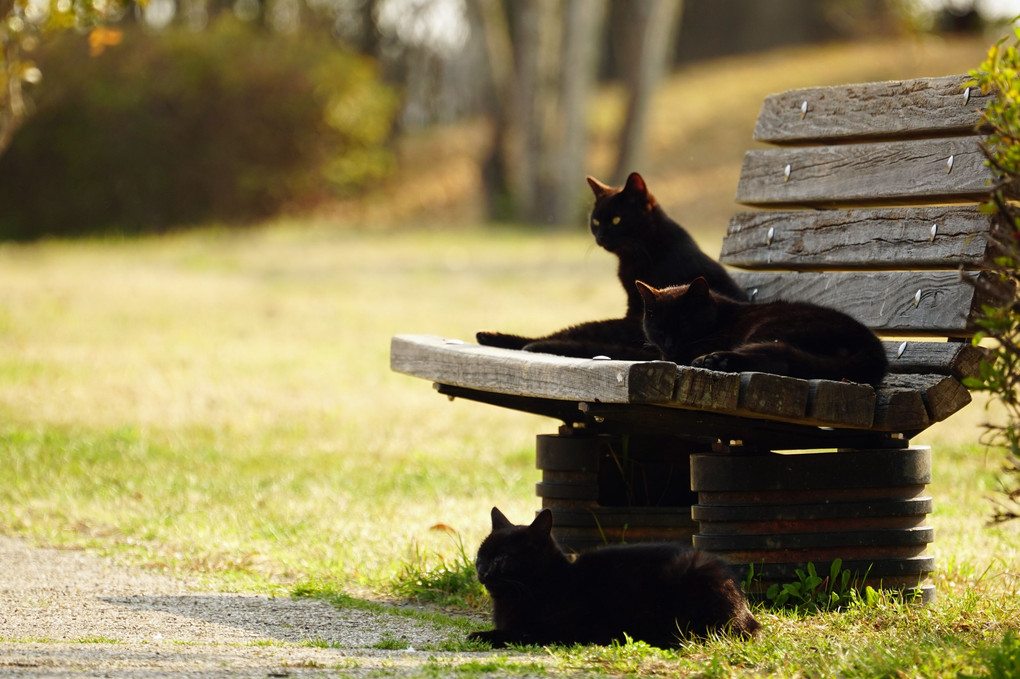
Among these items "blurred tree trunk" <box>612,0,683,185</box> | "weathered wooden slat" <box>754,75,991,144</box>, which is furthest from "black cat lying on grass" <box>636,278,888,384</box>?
"blurred tree trunk" <box>612,0,683,185</box>

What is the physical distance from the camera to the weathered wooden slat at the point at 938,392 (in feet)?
12.9

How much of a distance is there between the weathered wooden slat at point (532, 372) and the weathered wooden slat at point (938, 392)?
1.06 meters

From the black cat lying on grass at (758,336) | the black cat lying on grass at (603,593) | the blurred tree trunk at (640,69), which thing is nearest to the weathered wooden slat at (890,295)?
the black cat lying on grass at (758,336)

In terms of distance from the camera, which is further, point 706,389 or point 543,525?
point 543,525

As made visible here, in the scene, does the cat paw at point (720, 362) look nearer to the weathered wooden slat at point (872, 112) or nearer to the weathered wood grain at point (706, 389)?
the weathered wood grain at point (706, 389)

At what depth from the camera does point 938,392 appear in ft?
13.0

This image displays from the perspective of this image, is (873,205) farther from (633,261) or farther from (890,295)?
(633,261)

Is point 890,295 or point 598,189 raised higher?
point 598,189

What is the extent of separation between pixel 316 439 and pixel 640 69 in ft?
49.2

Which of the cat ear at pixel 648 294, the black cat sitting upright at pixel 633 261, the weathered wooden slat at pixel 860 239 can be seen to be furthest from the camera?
the black cat sitting upright at pixel 633 261

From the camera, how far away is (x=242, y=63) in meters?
19.8

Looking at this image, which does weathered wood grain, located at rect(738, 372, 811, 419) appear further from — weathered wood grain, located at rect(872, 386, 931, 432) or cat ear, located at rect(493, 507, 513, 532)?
cat ear, located at rect(493, 507, 513, 532)

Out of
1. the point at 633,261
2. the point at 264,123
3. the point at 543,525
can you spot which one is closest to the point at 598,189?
the point at 633,261

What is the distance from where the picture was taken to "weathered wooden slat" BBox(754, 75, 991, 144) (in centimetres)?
463
